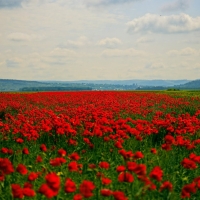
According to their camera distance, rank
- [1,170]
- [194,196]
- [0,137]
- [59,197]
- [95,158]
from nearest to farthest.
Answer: [1,170] → [59,197] → [194,196] → [95,158] → [0,137]

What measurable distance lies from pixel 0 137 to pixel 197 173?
5.24 metres

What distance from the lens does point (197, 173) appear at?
6.14 m

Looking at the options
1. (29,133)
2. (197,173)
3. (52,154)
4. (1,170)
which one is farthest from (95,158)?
(1,170)

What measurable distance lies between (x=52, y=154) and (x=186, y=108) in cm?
1135

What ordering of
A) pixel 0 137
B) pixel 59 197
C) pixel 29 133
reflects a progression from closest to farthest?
1. pixel 59 197
2. pixel 29 133
3. pixel 0 137

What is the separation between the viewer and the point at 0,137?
8.82 meters

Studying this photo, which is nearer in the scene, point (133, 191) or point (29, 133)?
point (133, 191)

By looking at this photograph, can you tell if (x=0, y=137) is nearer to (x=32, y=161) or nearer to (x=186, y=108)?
(x=32, y=161)

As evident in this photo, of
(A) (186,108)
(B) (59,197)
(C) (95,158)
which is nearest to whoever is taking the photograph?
(B) (59,197)

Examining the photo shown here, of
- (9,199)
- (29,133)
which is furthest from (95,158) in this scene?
(9,199)

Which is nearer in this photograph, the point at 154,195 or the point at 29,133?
the point at 154,195

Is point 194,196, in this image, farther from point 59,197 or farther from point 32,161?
point 32,161

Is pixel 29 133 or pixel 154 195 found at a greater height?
pixel 29 133

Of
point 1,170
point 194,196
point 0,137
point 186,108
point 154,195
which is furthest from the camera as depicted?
point 186,108
